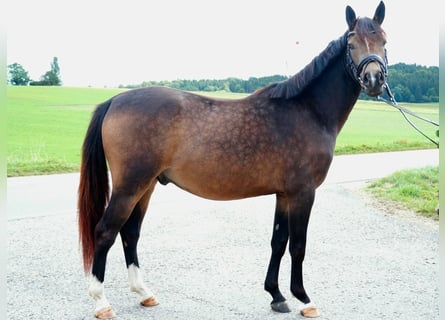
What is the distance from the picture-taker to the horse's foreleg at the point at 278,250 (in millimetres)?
3393

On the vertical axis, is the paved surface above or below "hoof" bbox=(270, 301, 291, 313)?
below

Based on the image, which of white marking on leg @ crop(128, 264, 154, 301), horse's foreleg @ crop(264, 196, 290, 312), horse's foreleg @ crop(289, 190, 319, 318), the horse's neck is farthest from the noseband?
white marking on leg @ crop(128, 264, 154, 301)

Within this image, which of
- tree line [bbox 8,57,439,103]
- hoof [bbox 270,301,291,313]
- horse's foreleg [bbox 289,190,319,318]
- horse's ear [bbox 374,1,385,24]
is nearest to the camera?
horse's ear [bbox 374,1,385,24]

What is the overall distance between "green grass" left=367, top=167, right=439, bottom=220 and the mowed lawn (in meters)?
1.35

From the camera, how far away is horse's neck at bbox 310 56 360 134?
129 inches

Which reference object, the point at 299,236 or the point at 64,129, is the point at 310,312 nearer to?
the point at 299,236

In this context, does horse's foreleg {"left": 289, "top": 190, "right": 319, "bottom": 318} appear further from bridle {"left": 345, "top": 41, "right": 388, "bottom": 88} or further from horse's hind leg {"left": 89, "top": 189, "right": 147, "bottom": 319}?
horse's hind leg {"left": 89, "top": 189, "right": 147, "bottom": 319}

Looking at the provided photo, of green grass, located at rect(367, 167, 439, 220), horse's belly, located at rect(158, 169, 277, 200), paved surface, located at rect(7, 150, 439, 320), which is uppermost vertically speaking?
horse's belly, located at rect(158, 169, 277, 200)

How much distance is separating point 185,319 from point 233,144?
1321 millimetres

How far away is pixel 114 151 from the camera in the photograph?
3119 mm

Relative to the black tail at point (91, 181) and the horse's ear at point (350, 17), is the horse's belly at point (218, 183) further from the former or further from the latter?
the horse's ear at point (350, 17)

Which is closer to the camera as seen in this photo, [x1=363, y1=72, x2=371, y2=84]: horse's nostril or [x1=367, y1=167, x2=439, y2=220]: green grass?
[x1=363, y1=72, x2=371, y2=84]: horse's nostril

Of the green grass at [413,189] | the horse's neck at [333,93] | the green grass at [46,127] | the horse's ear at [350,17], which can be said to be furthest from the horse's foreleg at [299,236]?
the green grass at [46,127]

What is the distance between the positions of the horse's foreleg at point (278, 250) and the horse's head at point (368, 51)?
1063 mm
